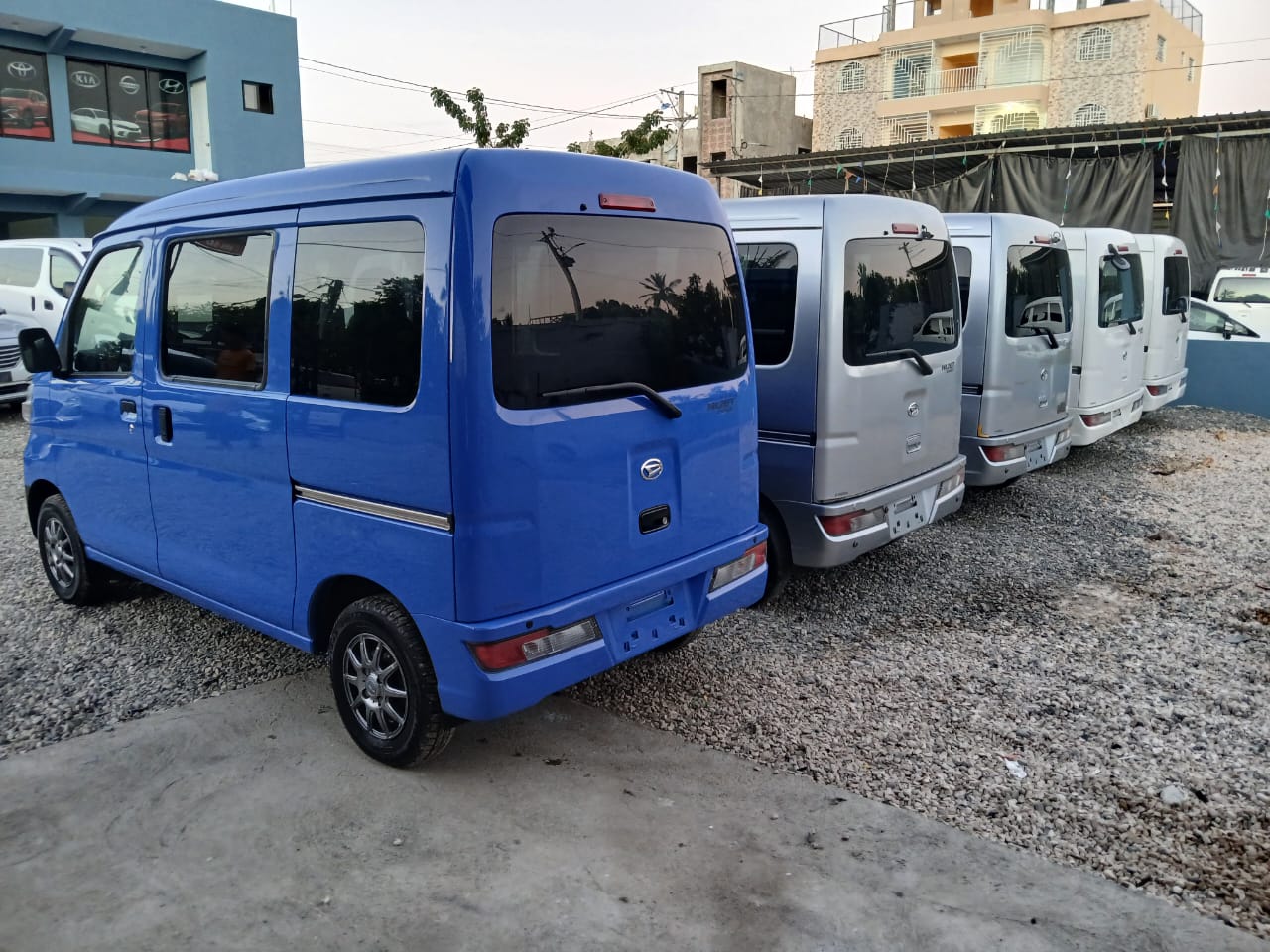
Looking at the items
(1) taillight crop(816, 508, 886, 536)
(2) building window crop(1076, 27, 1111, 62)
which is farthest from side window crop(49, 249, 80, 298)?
(2) building window crop(1076, 27, 1111, 62)

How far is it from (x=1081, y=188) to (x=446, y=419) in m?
18.5

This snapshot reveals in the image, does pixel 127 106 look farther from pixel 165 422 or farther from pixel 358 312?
pixel 358 312

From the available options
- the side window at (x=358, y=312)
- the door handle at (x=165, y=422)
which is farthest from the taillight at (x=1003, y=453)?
the door handle at (x=165, y=422)

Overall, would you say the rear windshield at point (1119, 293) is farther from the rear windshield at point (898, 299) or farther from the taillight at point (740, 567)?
the taillight at point (740, 567)

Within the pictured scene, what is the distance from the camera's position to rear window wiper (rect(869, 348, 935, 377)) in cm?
540

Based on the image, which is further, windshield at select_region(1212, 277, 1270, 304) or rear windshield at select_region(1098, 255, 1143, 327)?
windshield at select_region(1212, 277, 1270, 304)

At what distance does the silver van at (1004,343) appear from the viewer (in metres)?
6.88

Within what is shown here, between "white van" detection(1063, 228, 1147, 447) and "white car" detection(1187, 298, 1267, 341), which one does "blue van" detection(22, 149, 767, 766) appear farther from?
"white car" detection(1187, 298, 1267, 341)

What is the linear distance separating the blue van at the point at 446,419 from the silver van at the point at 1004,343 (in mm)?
3224

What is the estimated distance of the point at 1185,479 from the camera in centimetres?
924

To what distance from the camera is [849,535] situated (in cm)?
525

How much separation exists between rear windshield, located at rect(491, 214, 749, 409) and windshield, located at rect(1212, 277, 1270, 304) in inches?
561

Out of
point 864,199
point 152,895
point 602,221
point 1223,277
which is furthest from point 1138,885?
point 1223,277

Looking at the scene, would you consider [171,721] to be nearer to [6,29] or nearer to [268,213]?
[268,213]
